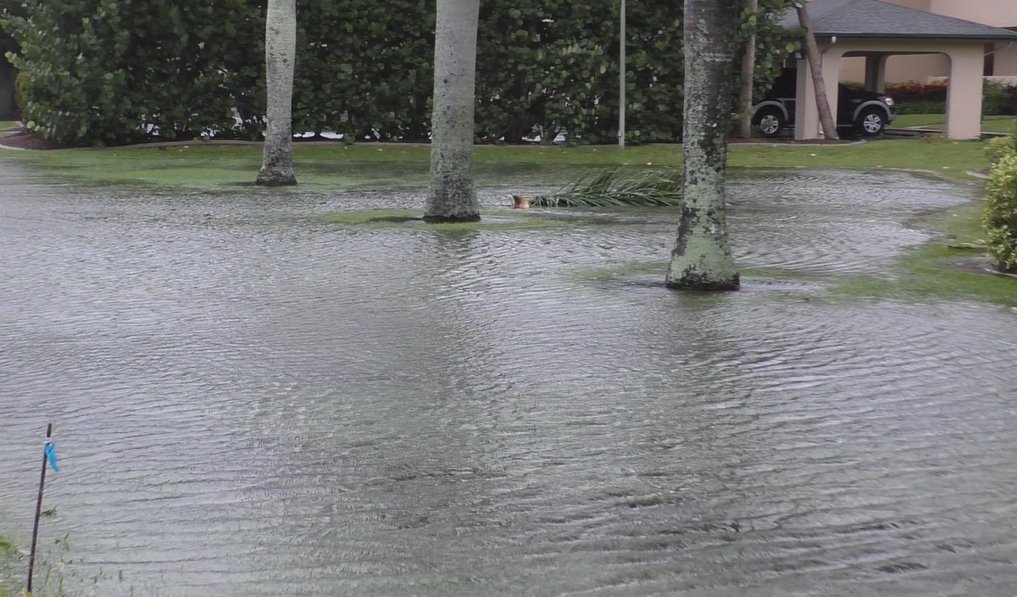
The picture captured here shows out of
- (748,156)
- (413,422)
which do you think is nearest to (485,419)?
(413,422)

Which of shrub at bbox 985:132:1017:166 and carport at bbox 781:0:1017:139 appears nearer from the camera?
shrub at bbox 985:132:1017:166

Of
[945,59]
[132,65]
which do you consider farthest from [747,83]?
[945,59]

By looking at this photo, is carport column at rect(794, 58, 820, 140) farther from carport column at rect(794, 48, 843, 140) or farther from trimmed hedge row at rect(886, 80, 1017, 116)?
trimmed hedge row at rect(886, 80, 1017, 116)

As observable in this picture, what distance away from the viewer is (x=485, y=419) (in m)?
7.06

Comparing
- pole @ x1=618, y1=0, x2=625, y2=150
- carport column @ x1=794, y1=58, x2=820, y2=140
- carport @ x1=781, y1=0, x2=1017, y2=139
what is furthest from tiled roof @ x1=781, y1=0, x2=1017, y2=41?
pole @ x1=618, y1=0, x2=625, y2=150

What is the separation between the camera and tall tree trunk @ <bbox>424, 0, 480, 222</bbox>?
14695mm

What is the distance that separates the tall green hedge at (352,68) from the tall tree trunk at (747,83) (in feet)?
0.98

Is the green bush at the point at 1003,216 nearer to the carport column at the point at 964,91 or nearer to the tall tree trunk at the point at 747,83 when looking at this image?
the tall tree trunk at the point at 747,83

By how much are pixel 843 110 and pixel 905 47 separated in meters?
2.38

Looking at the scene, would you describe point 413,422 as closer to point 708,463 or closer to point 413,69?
point 708,463

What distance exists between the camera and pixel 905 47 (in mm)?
31875

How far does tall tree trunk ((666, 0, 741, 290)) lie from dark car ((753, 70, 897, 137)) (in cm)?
2220

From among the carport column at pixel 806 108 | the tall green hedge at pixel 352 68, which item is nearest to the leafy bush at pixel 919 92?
the carport column at pixel 806 108

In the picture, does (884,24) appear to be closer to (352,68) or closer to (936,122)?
(936,122)
